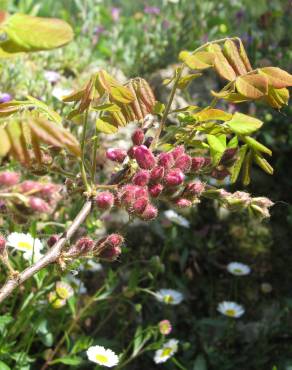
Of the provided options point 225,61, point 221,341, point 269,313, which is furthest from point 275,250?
point 225,61

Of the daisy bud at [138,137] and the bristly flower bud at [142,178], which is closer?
the bristly flower bud at [142,178]

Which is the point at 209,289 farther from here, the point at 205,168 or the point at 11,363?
the point at 205,168

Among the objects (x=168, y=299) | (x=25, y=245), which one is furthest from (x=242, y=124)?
(x=168, y=299)

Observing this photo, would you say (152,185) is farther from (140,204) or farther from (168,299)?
(168,299)

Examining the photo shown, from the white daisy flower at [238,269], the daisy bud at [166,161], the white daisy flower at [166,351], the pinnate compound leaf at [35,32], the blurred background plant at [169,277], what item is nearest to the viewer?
the pinnate compound leaf at [35,32]

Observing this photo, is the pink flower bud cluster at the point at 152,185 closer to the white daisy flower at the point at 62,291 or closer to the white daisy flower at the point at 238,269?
the white daisy flower at the point at 62,291

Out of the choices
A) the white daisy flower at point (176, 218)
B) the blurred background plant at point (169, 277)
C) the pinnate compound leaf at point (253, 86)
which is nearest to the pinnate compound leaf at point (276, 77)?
the pinnate compound leaf at point (253, 86)
